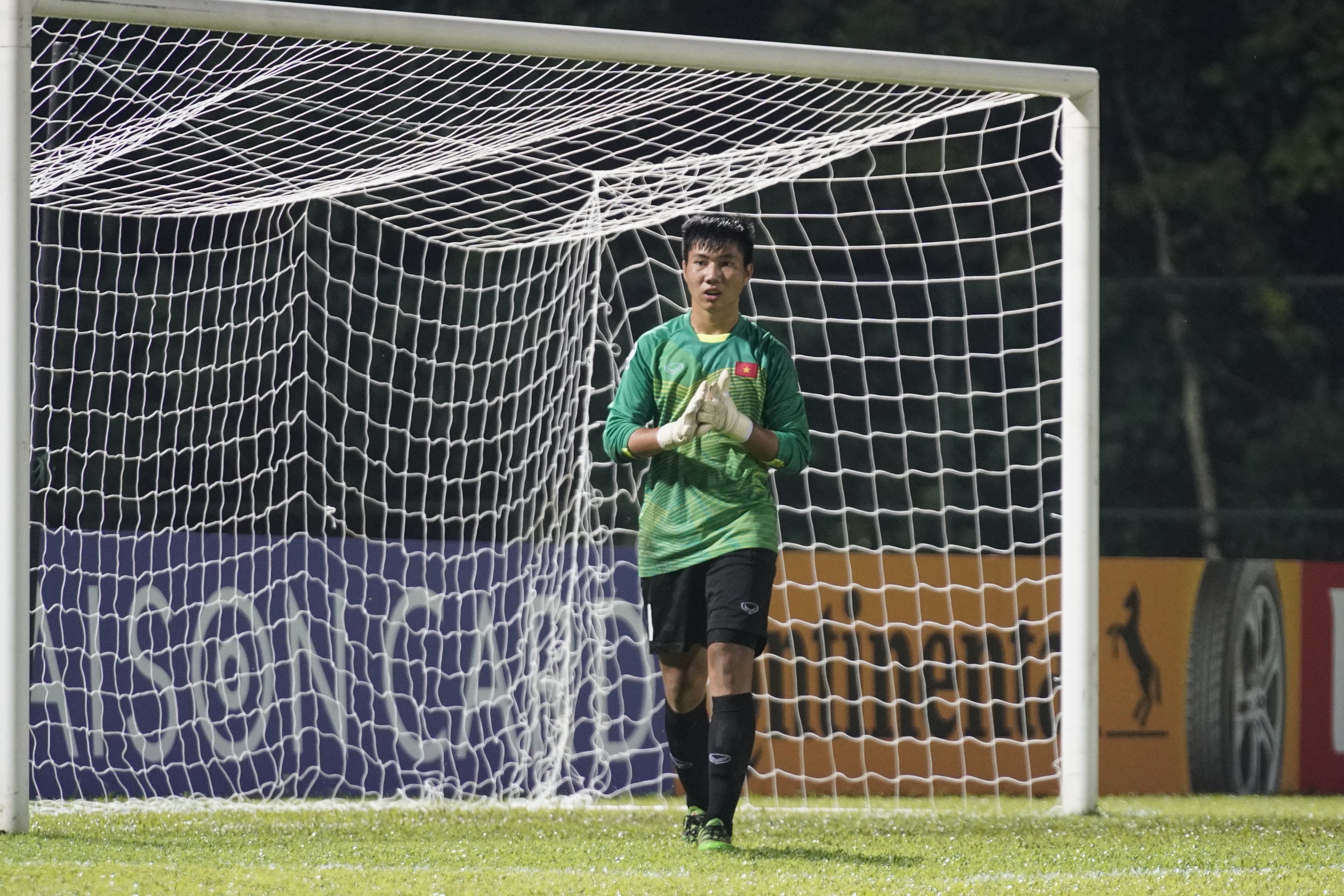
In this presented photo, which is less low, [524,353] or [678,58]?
[678,58]

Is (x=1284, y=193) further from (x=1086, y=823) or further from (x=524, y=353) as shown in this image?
(x=1086, y=823)

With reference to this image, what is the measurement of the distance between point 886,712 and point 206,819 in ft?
9.70

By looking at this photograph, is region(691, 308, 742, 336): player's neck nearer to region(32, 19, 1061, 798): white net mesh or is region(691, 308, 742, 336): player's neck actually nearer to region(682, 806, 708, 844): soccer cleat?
region(682, 806, 708, 844): soccer cleat

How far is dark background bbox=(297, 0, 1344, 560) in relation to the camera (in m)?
10.7

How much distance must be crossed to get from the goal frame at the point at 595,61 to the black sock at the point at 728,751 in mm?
1746

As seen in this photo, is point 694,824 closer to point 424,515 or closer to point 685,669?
point 685,669

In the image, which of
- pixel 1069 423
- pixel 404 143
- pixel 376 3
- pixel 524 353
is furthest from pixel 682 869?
pixel 376 3

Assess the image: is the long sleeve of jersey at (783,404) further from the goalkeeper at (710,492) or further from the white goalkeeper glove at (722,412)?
the white goalkeeper glove at (722,412)

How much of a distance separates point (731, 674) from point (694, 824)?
455 mm

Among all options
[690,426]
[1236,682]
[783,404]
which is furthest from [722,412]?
[1236,682]

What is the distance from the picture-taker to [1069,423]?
5629 millimetres

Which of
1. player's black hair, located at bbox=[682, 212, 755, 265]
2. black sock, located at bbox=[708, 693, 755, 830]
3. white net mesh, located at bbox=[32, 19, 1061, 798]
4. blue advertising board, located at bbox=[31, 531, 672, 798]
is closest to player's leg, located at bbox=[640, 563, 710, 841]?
black sock, located at bbox=[708, 693, 755, 830]

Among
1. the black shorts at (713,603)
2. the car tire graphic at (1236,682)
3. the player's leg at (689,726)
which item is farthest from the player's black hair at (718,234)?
the car tire graphic at (1236,682)

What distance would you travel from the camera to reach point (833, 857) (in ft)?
13.5
